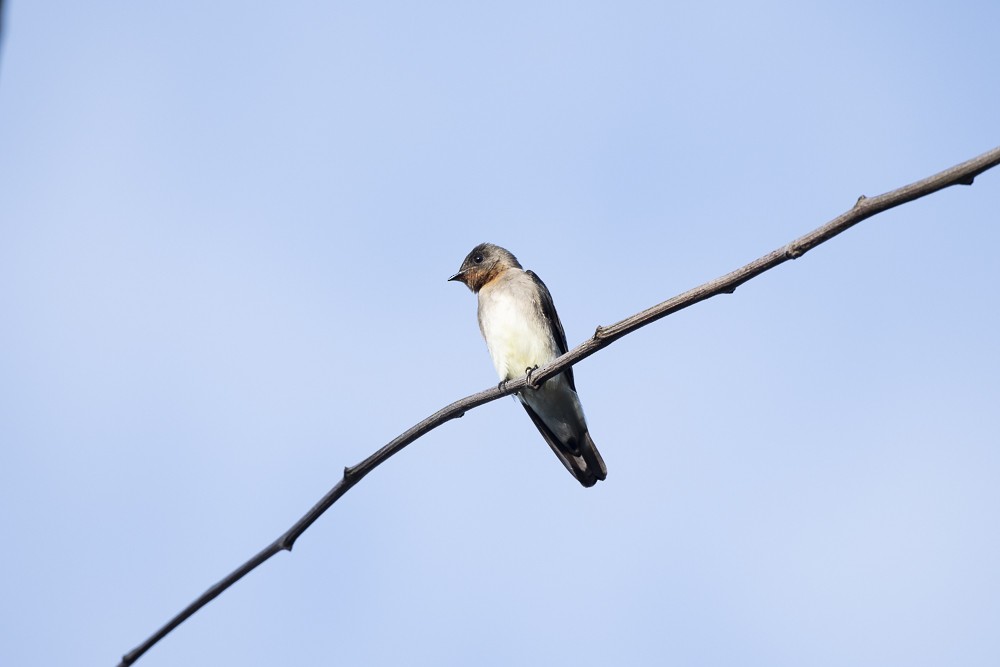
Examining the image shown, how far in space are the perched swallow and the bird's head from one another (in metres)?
0.44

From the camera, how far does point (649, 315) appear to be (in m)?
3.44

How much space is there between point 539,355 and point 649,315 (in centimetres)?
598

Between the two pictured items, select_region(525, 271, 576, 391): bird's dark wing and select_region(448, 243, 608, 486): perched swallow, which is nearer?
select_region(448, 243, 608, 486): perched swallow

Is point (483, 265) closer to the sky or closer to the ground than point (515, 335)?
closer to the sky

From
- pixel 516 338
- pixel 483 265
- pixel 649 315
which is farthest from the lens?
pixel 483 265

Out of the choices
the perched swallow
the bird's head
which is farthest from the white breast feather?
the bird's head

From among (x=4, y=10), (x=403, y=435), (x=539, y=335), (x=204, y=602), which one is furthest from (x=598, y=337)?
(x=539, y=335)

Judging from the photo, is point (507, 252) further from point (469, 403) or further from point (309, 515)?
point (309, 515)

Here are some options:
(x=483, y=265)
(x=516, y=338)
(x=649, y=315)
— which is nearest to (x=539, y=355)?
(x=516, y=338)

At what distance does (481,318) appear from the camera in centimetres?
985

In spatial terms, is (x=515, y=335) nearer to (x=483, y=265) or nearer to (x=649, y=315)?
(x=483, y=265)

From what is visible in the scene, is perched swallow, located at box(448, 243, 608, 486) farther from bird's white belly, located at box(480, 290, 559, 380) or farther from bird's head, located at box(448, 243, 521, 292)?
bird's head, located at box(448, 243, 521, 292)

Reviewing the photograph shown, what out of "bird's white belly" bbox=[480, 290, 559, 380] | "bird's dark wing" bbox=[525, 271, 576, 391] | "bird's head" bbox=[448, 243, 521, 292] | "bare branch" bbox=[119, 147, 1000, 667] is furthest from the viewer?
"bird's head" bbox=[448, 243, 521, 292]

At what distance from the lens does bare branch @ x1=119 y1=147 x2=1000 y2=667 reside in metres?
2.67
